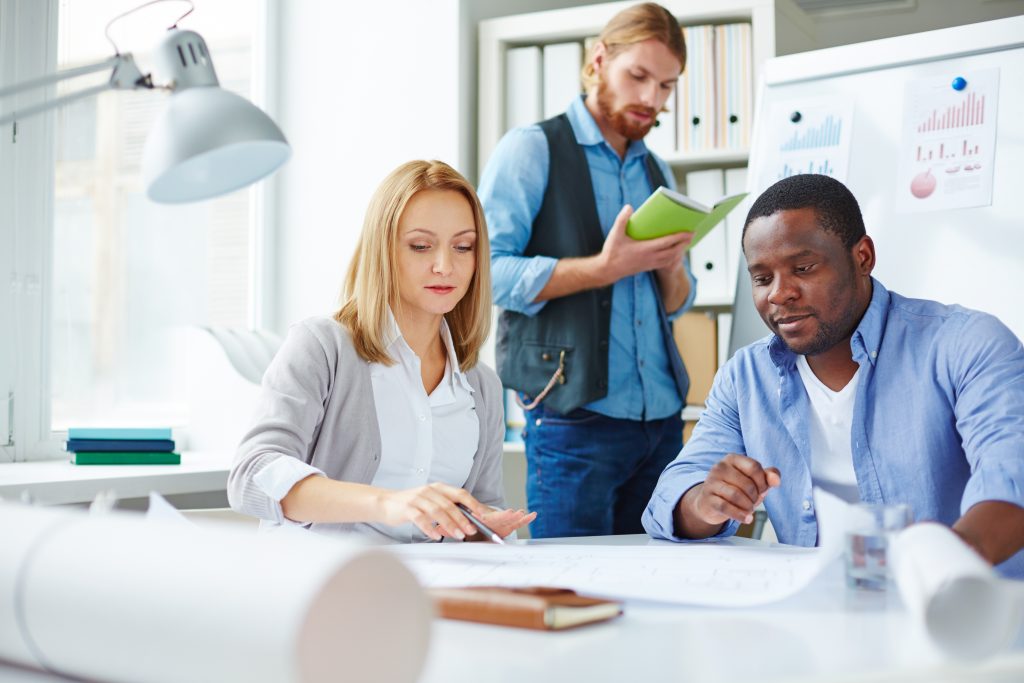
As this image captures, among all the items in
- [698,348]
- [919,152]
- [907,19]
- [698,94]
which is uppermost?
[907,19]

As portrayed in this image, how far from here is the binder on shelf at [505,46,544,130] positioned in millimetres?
2996

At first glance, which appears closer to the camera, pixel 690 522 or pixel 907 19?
pixel 690 522

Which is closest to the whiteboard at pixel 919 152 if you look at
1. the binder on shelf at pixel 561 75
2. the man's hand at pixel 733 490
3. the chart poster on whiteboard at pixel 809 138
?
the chart poster on whiteboard at pixel 809 138

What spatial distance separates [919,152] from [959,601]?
1.65m

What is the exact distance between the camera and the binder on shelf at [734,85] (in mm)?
2773

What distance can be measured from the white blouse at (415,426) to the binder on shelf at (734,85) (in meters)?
1.50

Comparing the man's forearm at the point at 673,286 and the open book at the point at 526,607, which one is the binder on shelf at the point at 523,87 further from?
the open book at the point at 526,607

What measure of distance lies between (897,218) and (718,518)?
110cm

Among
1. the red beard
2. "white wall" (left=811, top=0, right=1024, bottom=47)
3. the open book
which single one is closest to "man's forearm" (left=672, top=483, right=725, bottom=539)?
the open book

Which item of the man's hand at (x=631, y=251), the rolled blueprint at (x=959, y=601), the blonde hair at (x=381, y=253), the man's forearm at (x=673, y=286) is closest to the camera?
the rolled blueprint at (x=959, y=601)

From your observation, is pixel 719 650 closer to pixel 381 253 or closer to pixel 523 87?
pixel 381 253

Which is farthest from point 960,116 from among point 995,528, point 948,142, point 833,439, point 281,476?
point 281,476

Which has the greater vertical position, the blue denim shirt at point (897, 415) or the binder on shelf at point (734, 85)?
the binder on shelf at point (734, 85)

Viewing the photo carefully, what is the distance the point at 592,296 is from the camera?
2.15 m
